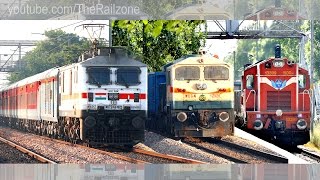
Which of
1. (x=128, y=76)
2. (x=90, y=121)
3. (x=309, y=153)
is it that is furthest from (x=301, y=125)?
(x=90, y=121)

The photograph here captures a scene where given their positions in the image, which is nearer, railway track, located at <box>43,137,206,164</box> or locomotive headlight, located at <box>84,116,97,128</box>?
railway track, located at <box>43,137,206,164</box>

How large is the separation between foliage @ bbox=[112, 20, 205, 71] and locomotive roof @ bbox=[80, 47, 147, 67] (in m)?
0.13

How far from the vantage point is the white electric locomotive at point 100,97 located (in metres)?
16.1

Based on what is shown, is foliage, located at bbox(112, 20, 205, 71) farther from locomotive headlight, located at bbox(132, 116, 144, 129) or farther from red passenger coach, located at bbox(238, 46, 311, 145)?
red passenger coach, located at bbox(238, 46, 311, 145)

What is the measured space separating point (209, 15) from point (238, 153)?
205 cm

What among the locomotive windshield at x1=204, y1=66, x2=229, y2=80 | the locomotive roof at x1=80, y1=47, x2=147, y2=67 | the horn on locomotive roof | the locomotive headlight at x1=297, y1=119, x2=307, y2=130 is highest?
Result: the horn on locomotive roof

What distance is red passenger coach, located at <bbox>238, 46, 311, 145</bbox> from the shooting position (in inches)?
641

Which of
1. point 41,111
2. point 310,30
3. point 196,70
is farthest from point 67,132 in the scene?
point 310,30

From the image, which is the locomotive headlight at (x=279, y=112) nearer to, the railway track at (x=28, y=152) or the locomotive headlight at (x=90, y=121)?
the locomotive headlight at (x=90, y=121)

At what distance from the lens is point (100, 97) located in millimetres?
16234

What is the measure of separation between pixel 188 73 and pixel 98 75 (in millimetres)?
1230

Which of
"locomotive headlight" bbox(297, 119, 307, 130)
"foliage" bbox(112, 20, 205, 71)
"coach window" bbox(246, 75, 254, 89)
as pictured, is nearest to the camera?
"foliage" bbox(112, 20, 205, 71)

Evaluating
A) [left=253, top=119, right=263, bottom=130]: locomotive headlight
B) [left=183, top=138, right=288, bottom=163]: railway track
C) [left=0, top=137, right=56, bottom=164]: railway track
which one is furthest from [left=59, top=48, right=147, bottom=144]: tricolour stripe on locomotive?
[left=253, top=119, right=263, bottom=130]: locomotive headlight

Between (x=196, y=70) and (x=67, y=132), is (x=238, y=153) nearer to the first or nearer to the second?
(x=196, y=70)
